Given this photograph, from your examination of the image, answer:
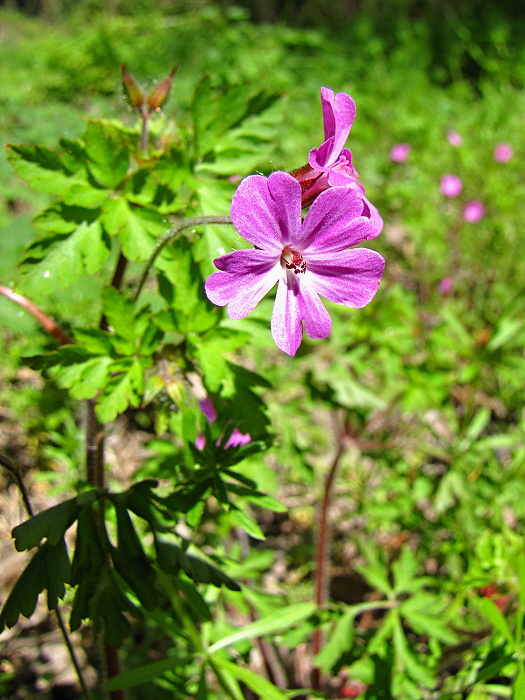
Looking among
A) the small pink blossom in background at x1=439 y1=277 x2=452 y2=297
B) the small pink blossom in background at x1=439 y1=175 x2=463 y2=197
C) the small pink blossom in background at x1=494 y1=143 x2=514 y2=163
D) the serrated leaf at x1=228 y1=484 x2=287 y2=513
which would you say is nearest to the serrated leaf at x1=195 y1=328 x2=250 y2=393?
the serrated leaf at x1=228 y1=484 x2=287 y2=513

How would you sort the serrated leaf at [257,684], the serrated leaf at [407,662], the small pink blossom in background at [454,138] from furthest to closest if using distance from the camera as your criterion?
the small pink blossom in background at [454,138] → the serrated leaf at [407,662] → the serrated leaf at [257,684]

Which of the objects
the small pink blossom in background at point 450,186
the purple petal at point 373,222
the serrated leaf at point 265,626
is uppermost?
the purple petal at point 373,222

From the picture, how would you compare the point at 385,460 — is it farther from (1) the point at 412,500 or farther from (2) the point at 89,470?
(2) the point at 89,470

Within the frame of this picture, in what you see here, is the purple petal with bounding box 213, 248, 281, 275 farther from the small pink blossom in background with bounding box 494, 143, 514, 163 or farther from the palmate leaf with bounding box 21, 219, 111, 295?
the small pink blossom in background with bounding box 494, 143, 514, 163

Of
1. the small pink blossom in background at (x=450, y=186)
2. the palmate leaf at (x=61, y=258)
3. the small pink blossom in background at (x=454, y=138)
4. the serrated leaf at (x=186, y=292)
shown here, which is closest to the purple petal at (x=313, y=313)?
the serrated leaf at (x=186, y=292)

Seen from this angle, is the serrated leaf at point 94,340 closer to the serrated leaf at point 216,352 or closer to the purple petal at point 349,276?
the serrated leaf at point 216,352

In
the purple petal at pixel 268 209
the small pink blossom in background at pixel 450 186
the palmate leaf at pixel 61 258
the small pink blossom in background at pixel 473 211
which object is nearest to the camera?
the purple petal at pixel 268 209
